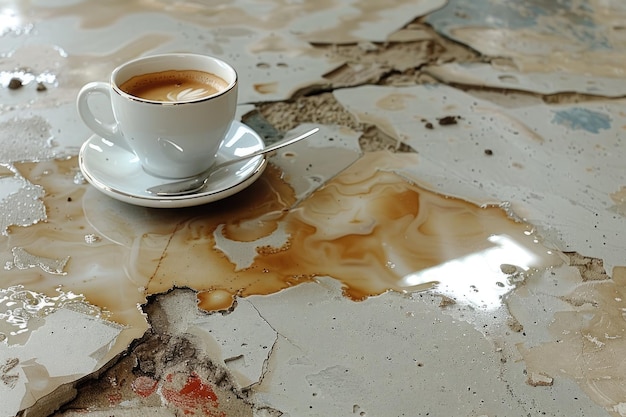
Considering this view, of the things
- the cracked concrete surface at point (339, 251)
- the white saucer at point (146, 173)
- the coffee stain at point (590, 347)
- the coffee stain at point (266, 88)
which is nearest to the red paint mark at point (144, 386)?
the cracked concrete surface at point (339, 251)

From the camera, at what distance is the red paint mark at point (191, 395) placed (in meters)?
0.70

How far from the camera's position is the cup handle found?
1011 mm

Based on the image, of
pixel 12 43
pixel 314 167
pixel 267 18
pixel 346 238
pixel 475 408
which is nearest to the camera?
pixel 475 408

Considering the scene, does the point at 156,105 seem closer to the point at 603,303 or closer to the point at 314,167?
the point at 314,167

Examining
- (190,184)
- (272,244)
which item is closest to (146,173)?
(190,184)

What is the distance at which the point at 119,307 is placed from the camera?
815mm

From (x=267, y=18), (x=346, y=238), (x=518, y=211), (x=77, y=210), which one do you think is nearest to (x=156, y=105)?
(x=77, y=210)

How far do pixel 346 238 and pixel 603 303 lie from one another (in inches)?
14.1

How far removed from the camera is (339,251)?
93 centimetres

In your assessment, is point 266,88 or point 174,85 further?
point 266,88

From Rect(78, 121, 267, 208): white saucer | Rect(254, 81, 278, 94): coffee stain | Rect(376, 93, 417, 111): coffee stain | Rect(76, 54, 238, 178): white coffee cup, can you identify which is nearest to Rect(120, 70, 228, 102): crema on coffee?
Rect(76, 54, 238, 178): white coffee cup

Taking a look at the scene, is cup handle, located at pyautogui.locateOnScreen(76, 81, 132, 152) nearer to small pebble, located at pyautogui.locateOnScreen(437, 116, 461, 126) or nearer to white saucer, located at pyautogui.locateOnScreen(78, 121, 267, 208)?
white saucer, located at pyautogui.locateOnScreen(78, 121, 267, 208)

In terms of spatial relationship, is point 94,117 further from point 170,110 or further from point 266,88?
point 266,88

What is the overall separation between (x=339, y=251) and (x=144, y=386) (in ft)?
1.09
